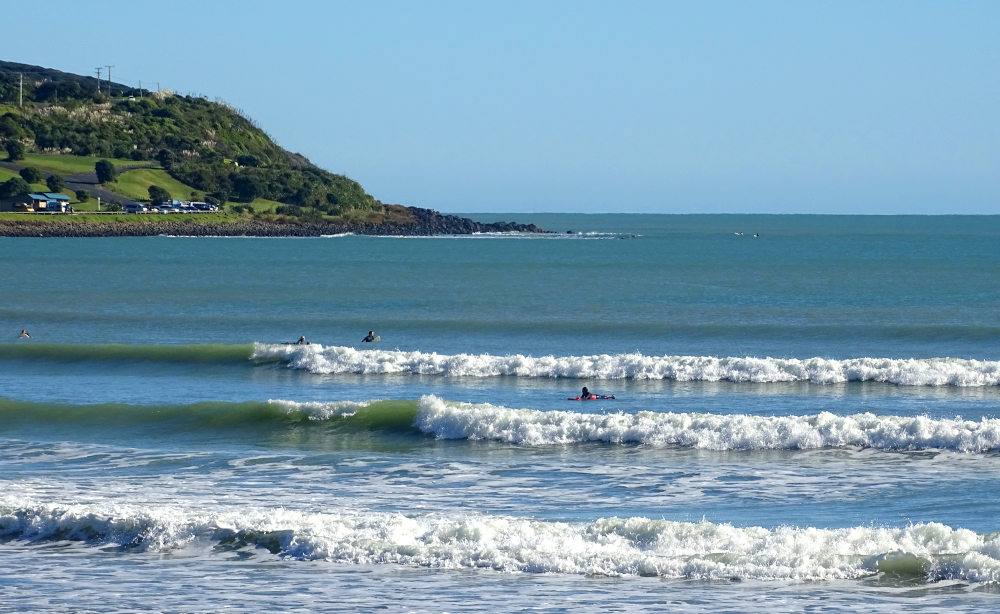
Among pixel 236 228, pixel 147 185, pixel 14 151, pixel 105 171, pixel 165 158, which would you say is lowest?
pixel 236 228

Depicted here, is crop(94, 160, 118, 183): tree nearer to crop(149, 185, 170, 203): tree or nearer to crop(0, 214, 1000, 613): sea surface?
crop(149, 185, 170, 203): tree

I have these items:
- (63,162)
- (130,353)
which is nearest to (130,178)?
(63,162)

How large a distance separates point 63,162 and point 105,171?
1204cm

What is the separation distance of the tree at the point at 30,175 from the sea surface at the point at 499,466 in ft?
405

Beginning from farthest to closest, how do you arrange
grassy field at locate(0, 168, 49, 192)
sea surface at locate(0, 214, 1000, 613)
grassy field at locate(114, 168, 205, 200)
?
grassy field at locate(114, 168, 205, 200) → grassy field at locate(0, 168, 49, 192) → sea surface at locate(0, 214, 1000, 613)

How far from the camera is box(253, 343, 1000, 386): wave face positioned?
3375 cm

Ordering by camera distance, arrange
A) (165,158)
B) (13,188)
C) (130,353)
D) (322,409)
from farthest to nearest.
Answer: (165,158) → (13,188) → (130,353) → (322,409)

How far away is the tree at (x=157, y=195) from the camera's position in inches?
6929

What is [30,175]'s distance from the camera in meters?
166

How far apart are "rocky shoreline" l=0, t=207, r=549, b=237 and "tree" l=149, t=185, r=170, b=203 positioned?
12.1 metres

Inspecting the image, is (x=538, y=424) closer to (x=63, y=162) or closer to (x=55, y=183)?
(x=55, y=183)

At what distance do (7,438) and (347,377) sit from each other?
11974 mm

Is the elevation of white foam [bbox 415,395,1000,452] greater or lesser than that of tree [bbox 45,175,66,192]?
lesser

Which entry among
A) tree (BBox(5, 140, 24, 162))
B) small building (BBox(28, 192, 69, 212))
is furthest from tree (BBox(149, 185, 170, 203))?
tree (BBox(5, 140, 24, 162))
